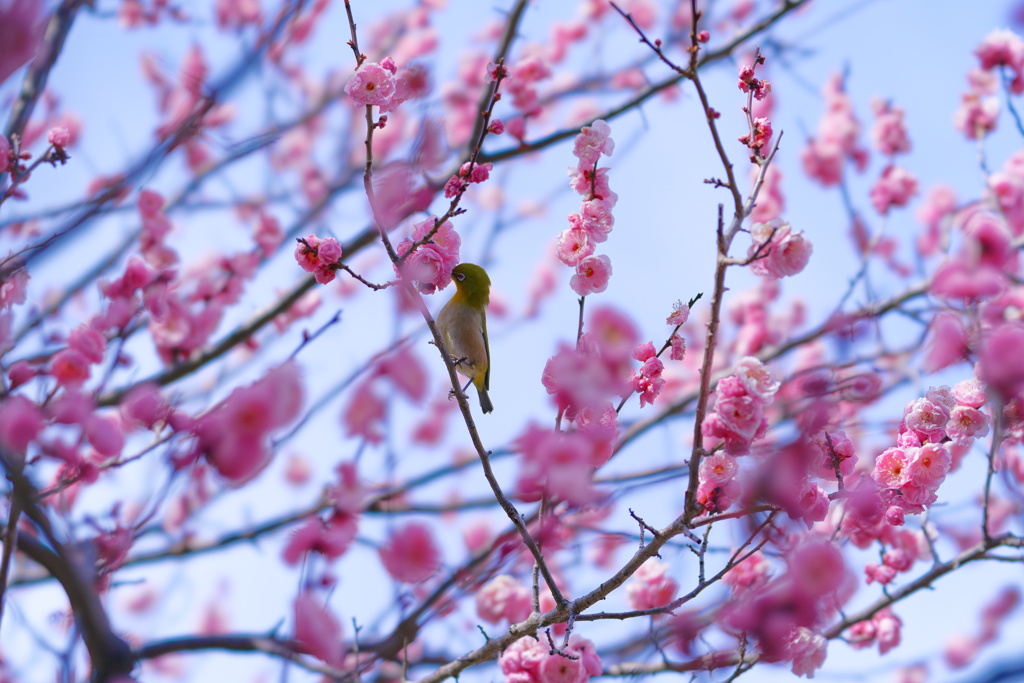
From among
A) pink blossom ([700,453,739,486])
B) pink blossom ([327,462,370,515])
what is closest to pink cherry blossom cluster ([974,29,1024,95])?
pink blossom ([700,453,739,486])

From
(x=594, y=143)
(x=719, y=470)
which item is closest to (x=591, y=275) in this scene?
(x=594, y=143)

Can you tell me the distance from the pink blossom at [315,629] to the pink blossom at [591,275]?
146 centimetres

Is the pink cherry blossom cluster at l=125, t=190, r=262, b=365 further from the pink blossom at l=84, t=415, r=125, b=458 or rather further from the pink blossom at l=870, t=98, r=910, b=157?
the pink blossom at l=870, t=98, r=910, b=157

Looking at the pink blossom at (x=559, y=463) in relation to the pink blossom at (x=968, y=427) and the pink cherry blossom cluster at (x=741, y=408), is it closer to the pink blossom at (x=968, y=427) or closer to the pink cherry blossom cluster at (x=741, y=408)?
the pink cherry blossom cluster at (x=741, y=408)

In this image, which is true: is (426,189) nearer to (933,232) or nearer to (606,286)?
(606,286)

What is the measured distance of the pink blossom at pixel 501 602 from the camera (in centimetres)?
461

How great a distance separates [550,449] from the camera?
7.59ft

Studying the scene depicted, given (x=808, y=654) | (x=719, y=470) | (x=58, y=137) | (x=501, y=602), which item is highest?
(x=58, y=137)

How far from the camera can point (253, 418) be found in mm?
1763

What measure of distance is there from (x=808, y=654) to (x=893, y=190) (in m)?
5.43

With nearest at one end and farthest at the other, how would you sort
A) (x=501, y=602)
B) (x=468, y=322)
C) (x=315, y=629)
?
(x=315, y=629) → (x=468, y=322) → (x=501, y=602)

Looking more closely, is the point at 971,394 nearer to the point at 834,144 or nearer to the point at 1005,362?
the point at 1005,362

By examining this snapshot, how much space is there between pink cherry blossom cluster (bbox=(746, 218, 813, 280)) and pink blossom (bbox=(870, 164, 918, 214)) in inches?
213

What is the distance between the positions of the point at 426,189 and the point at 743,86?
6.52 ft
